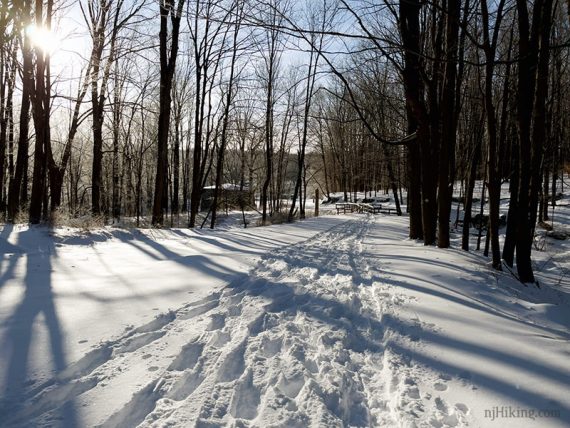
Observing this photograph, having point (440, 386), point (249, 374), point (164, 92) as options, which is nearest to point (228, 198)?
point (164, 92)

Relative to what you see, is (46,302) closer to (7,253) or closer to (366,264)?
(7,253)

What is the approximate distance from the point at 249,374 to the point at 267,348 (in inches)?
17.6

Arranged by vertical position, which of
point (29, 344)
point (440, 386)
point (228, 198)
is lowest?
point (440, 386)

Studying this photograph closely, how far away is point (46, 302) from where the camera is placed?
11.4ft

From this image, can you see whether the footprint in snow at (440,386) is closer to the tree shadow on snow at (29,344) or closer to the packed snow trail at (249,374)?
the packed snow trail at (249,374)

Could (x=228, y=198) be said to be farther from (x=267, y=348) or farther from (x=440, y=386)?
(x=440, y=386)

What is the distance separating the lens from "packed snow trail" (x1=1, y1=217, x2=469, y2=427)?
2.03m

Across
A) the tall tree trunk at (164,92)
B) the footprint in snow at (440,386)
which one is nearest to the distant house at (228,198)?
the tall tree trunk at (164,92)

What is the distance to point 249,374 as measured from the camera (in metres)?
2.51

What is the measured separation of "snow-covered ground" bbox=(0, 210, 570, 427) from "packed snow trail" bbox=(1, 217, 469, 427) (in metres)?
0.01

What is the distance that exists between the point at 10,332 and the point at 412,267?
5628 millimetres

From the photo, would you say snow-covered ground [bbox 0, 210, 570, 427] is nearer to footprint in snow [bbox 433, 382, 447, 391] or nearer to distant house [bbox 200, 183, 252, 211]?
footprint in snow [bbox 433, 382, 447, 391]

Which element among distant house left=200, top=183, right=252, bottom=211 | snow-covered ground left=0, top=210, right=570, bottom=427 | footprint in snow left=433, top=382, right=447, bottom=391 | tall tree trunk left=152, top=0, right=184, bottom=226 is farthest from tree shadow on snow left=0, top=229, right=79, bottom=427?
distant house left=200, top=183, right=252, bottom=211

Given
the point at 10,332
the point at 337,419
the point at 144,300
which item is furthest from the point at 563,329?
the point at 10,332
